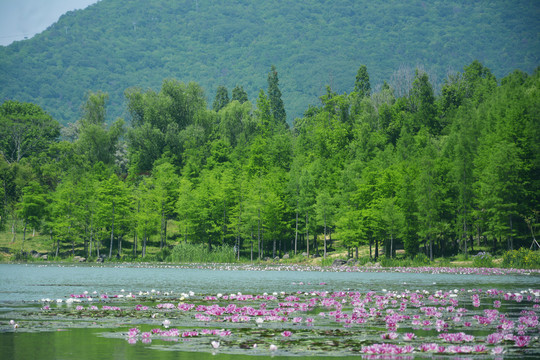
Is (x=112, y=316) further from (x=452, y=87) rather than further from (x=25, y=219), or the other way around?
(x=452, y=87)

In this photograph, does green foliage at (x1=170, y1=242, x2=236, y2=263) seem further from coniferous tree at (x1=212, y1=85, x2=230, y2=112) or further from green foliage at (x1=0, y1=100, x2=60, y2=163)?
coniferous tree at (x1=212, y1=85, x2=230, y2=112)

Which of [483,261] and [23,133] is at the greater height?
[23,133]

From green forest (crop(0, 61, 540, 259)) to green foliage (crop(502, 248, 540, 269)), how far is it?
6.67m

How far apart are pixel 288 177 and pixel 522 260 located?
4399 centimetres

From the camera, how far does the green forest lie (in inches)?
2753

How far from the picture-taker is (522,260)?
177 ft

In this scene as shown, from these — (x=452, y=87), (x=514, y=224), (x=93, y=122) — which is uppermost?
(x=452, y=87)

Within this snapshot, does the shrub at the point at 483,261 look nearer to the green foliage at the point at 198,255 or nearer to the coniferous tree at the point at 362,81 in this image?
the green foliage at the point at 198,255

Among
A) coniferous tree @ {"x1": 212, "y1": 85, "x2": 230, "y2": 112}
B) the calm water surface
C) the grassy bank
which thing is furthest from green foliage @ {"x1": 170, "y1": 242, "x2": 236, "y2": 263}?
coniferous tree @ {"x1": 212, "y1": 85, "x2": 230, "y2": 112}

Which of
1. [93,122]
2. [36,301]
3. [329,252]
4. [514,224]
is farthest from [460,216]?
[93,122]

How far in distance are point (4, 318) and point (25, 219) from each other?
7208 centimetres

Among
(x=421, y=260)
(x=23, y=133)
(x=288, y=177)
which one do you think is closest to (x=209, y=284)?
(x=421, y=260)

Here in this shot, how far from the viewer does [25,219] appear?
82438 millimetres

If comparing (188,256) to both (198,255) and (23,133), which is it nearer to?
(198,255)
